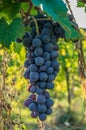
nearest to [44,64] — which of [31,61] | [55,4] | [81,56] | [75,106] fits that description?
[31,61]

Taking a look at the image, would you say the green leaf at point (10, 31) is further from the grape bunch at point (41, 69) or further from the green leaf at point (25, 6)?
the green leaf at point (25, 6)

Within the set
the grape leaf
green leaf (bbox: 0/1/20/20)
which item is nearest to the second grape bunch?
green leaf (bbox: 0/1/20/20)

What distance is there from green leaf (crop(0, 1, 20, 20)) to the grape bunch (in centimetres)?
10

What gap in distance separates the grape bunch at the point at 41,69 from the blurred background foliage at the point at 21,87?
178mm

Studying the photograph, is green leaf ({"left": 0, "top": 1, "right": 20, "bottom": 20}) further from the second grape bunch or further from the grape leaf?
the grape leaf

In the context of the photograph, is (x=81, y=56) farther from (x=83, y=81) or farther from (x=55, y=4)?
(x=55, y=4)

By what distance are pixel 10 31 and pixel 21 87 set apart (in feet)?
10.3

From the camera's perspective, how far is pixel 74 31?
131 cm

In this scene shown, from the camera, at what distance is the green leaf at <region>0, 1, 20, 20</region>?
48.3 inches

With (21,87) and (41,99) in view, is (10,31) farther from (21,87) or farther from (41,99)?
(21,87)

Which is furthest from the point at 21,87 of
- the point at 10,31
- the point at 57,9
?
the point at 57,9

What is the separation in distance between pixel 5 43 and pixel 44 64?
13 cm

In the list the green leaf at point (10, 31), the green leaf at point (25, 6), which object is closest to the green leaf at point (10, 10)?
the green leaf at point (10, 31)

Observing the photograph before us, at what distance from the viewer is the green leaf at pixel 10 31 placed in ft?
4.15
